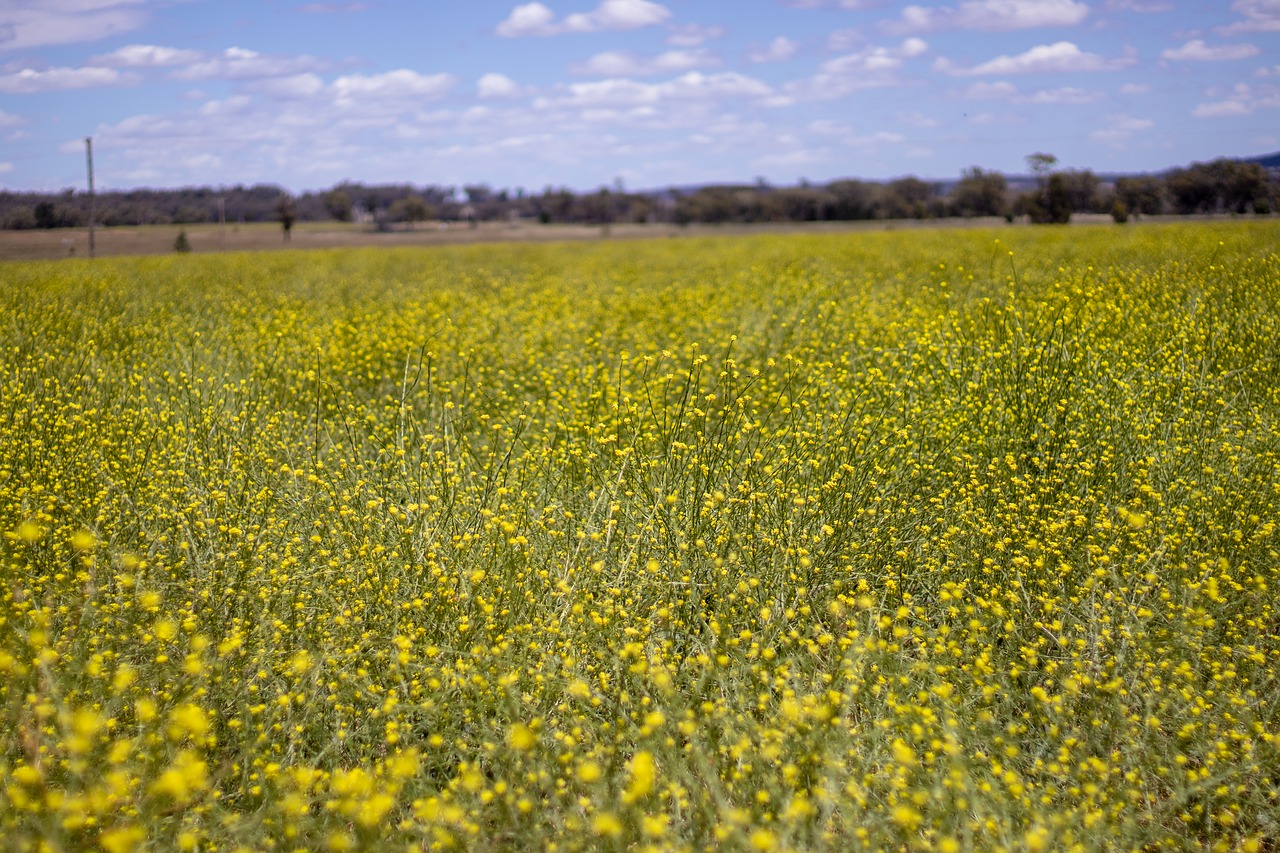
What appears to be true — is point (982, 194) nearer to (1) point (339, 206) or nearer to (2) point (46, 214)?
(2) point (46, 214)

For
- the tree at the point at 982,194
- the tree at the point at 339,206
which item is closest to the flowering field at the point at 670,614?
the tree at the point at 982,194

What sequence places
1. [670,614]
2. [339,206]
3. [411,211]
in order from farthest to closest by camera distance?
[339,206] → [411,211] → [670,614]

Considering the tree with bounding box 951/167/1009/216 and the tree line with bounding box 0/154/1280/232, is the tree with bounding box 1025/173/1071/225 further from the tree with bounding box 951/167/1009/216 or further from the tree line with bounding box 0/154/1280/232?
the tree with bounding box 951/167/1009/216

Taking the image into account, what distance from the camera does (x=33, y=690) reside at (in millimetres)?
2715

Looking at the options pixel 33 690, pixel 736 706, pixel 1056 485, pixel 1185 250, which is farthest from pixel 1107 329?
pixel 1185 250

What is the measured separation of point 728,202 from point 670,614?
9820 cm

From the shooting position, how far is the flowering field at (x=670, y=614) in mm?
2285

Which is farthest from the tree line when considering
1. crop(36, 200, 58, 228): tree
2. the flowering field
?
the flowering field

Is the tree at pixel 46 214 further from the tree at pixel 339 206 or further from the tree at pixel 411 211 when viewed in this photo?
the tree at pixel 339 206

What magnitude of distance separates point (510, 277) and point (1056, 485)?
558 inches

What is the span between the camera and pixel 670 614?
3129 mm

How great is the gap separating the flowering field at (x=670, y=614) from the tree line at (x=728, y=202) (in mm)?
24790

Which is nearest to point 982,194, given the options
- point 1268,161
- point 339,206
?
point 1268,161

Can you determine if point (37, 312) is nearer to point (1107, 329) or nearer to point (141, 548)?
point (141, 548)
